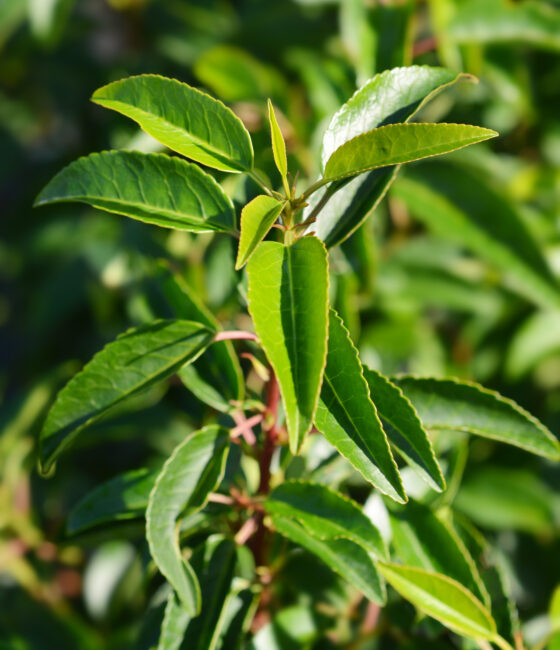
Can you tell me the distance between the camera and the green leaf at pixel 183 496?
613mm

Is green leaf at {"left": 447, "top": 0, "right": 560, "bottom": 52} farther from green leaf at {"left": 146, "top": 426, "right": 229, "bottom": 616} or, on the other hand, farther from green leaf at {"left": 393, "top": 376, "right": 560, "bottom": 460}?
green leaf at {"left": 146, "top": 426, "right": 229, "bottom": 616}

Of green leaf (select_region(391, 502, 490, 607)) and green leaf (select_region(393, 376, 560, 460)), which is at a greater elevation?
green leaf (select_region(393, 376, 560, 460))

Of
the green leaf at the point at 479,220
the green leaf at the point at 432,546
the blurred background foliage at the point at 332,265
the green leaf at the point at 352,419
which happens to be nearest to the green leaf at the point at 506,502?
the blurred background foliage at the point at 332,265

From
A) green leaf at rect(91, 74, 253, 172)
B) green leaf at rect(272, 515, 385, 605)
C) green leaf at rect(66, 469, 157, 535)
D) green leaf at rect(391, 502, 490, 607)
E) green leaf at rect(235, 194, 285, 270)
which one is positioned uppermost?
green leaf at rect(91, 74, 253, 172)

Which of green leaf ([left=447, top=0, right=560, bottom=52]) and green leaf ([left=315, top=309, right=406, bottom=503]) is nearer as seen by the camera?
green leaf ([left=315, top=309, right=406, bottom=503])

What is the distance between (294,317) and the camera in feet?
1.80

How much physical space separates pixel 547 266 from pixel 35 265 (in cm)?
123

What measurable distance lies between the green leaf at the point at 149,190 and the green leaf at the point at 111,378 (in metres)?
0.11

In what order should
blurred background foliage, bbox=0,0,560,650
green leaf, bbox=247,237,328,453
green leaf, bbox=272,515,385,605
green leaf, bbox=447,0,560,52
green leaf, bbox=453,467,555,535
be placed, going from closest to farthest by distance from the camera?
1. green leaf, bbox=247,237,328,453
2. green leaf, bbox=272,515,385,605
3. blurred background foliage, bbox=0,0,560,650
4. green leaf, bbox=447,0,560,52
5. green leaf, bbox=453,467,555,535

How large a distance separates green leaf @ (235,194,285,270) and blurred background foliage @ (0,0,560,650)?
0.90 feet

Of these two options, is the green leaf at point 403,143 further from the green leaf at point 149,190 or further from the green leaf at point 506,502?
the green leaf at point 506,502

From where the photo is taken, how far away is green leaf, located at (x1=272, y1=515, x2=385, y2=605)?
0.63m

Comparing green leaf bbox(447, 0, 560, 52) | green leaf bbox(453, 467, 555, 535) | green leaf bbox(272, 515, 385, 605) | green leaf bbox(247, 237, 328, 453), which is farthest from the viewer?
green leaf bbox(453, 467, 555, 535)

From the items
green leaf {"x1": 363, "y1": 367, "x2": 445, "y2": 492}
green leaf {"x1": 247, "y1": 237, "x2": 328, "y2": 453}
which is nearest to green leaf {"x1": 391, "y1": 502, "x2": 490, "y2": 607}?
green leaf {"x1": 363, "y1": 367, "x2": 445, "y2": 492}
